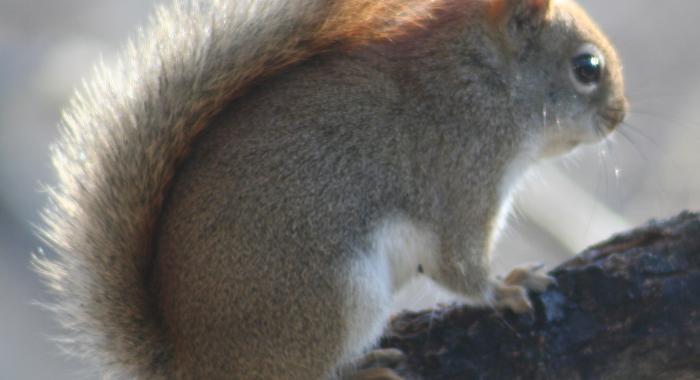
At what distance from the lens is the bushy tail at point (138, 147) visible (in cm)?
267

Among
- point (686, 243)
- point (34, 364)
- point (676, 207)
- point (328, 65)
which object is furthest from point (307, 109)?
point (676, 207)

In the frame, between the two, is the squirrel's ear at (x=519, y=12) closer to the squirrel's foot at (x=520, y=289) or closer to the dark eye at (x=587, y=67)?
the dark eye at (x=587, y=67)

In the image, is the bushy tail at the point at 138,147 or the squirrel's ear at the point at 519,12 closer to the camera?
the bushy tail at the point at 138,147

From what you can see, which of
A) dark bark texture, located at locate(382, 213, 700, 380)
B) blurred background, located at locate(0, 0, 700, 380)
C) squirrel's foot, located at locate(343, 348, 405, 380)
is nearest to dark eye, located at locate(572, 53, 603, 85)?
blurred background, located at locate(0, 0, 700, 380)

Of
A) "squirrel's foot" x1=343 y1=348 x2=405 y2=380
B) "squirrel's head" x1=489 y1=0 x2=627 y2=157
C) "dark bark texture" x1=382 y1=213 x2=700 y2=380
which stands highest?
"squirrel's head" x1=489 y1=0 x2=627 y2=157

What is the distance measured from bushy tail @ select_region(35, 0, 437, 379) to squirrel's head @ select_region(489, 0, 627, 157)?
0.57 m

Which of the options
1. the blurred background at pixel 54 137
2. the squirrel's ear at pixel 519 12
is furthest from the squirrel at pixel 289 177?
the blurred background at pixel 54 137

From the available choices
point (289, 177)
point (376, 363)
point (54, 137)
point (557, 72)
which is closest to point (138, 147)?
point (289, 177)

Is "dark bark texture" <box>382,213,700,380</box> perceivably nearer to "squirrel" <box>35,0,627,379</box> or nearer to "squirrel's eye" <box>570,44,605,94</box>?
"squirrel" <box>35,0,627,379</box>

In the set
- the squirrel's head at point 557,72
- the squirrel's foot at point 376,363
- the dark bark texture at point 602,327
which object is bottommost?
the squirrel's foot at point 376,363

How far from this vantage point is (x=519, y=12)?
9.79 feet

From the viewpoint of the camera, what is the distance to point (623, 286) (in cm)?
272

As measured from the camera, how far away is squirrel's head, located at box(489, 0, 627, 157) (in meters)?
3.00

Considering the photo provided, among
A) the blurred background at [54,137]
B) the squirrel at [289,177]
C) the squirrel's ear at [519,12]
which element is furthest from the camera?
the blurred background at [54,137]
